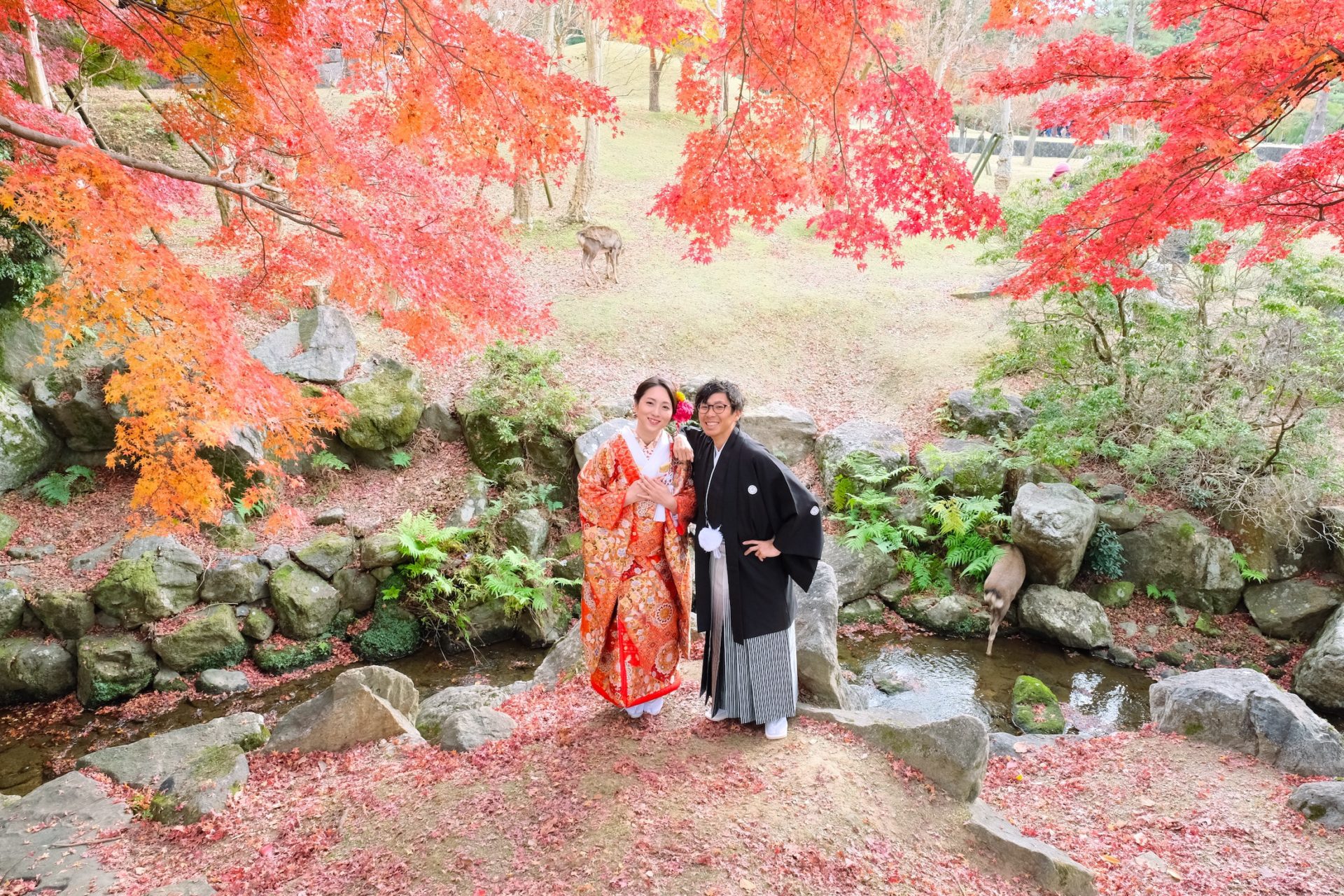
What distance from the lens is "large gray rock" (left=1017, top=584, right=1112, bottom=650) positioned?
300 inches

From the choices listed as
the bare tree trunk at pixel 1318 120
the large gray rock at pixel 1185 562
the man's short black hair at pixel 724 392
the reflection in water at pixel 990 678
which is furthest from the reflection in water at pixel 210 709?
the bare tree trunk at pixel 1318 120

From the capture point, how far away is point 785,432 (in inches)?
419

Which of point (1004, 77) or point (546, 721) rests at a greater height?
point (1004, 77)

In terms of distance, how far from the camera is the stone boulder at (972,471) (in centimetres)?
912

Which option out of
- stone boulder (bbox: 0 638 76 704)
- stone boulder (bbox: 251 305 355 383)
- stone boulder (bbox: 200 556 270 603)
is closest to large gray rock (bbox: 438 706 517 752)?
stone boulder (bbox: 200 556 270 603)

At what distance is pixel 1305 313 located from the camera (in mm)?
7297

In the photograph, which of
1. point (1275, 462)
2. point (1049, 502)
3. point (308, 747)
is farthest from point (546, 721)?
point (1275, 462)

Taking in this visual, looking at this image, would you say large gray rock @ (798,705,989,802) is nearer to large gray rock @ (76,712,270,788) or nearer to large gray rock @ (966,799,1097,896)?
large gray rock @ (966,799,1097,896)

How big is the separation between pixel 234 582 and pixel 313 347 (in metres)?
3.38

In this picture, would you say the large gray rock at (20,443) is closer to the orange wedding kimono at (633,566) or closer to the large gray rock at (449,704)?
the large gray rock at (449,704)

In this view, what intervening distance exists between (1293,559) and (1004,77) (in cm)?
623

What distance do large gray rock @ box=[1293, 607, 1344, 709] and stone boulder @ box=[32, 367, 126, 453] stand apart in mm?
12532

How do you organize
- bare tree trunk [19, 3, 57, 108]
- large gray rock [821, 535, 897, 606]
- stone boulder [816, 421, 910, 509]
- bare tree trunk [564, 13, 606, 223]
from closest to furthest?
large gray rock [821, 535, 897, 606]
bare tree trunk [19, 3, 57, 108]
stone boulder [816, 421, 910, 509]
bare tree trunk [564, 13, 606, 223]

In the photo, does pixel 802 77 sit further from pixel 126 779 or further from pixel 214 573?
pixel 214 573
